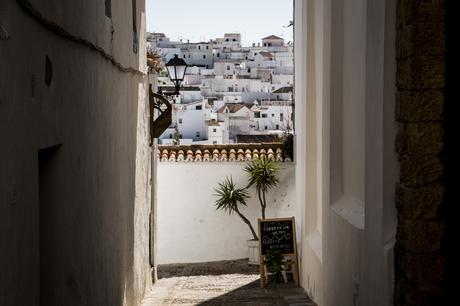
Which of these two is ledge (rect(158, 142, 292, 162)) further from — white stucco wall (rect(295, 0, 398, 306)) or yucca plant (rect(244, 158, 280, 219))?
white stucco wall (rect(295, 0, 398, 306))

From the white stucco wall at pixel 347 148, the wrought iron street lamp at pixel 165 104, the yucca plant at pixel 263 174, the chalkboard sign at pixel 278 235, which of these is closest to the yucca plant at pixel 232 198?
the yucca plant at pixel 263 174

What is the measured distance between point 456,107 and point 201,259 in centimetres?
1295

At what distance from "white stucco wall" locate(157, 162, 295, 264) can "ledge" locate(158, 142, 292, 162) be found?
28 cm

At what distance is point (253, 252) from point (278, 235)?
3.75 m

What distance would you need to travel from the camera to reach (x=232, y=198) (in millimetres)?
16469

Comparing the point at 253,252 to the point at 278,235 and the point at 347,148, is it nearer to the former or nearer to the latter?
the point at 278,235

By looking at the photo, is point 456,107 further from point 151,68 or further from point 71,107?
point 151,68

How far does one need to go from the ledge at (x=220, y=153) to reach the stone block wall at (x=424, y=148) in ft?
40.6

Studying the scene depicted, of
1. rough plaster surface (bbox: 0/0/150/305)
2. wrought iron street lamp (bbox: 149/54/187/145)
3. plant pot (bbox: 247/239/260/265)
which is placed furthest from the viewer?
plant pot (bbox: 247/239/260/265)

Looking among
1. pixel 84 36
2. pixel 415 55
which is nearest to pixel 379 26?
pixel 415 55

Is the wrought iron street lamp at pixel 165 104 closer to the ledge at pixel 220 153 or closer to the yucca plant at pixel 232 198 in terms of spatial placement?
the yucca plant at pixel 232 198

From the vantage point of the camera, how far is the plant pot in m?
16.3

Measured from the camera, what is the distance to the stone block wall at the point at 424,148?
4.87 meters

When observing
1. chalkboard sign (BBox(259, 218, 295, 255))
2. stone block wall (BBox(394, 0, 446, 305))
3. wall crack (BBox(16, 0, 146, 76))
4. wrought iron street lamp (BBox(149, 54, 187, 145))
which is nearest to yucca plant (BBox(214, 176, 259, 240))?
wrought iron street lamp (BBox(149, 54, 187, 145))
